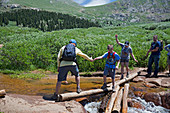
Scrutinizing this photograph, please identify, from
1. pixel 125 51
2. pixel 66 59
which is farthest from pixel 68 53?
pixel 125 51

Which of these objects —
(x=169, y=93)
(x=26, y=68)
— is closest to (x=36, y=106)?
(x=169, y=93)

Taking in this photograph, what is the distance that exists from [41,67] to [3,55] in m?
3.04

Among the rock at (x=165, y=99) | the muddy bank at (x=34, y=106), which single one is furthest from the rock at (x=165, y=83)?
the muddy bank at (x=34, y=106)

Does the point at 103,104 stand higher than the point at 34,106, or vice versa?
the point at 34,106

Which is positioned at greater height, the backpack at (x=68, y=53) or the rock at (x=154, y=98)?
the backpack at (x=68, y=53)

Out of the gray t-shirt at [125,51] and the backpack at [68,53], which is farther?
the gray t-shirt at [125,51]

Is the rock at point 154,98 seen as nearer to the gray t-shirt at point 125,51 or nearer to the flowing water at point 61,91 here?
the flowing water at point 61,91

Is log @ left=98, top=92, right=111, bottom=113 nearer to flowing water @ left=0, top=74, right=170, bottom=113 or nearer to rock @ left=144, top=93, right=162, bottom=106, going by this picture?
flowing water @ left=0, top=74, right=170, bottom=113

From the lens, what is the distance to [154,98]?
6922mm

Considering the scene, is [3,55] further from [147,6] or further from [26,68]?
[147,6]

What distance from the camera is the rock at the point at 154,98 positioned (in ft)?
22.3

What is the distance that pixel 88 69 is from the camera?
1287 cm

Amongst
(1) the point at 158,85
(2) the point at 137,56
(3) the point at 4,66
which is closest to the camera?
(1) the point at 158,85

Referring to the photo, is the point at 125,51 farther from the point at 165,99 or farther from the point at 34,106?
the point at 34,106
